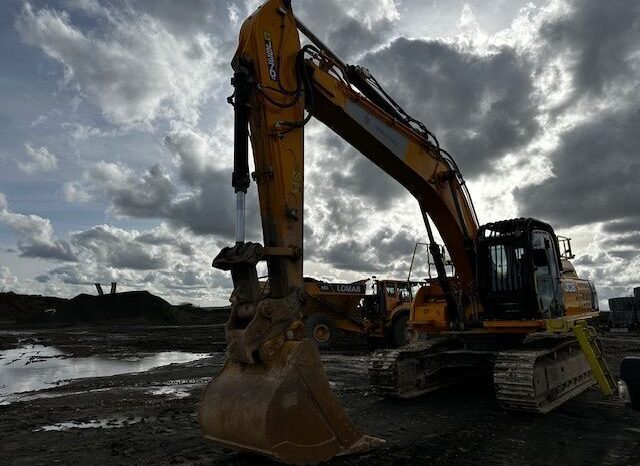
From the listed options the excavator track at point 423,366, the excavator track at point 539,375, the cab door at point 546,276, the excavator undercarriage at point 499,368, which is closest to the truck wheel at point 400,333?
the excavator undercarriage at point 499,368

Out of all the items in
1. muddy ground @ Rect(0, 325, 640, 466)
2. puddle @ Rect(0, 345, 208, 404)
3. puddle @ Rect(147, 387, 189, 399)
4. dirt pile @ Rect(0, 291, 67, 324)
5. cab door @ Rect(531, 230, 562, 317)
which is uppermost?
dirt pile @ Rect(0, 291, 67, 324)

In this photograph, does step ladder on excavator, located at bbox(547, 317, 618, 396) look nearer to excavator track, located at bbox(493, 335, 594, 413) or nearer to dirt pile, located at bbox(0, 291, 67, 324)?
excavator track, located at bbox(493, 335, 594, 413)

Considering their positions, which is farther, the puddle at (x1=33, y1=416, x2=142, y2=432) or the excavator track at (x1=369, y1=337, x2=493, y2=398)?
the excavator track at (x1=369, y1=337, x2=493, y2=398)

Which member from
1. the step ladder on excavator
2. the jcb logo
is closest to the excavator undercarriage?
the step ladder on excavator

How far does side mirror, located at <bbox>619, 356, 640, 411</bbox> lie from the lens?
3609 mm

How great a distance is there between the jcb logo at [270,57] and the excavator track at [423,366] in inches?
196

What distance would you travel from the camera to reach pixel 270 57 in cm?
664

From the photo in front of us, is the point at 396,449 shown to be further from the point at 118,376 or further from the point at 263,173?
the point at 118,376

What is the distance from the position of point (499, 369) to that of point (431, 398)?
1816 mm

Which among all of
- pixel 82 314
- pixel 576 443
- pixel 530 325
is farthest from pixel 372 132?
pixel 82 314

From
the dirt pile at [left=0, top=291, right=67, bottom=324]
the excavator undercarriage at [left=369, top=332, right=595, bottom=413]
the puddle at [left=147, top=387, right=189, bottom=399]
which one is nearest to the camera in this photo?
the excavator undercarriage at [left=369, top=332, right=595, bottom=413]

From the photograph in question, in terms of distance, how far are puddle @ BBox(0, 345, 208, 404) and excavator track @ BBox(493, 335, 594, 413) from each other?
340 inches

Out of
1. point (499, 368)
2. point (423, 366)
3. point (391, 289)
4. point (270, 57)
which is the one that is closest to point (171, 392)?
point (423, 366)

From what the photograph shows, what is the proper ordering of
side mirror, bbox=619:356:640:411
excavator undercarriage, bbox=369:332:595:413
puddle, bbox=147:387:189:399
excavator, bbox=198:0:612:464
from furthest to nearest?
puddle, bbox=147:387:189:399
excavator undercarriage, bbox=369:332:595:413
excavator, bbox=198:0:612:464
side mirror, bbox=619:356:640:411
